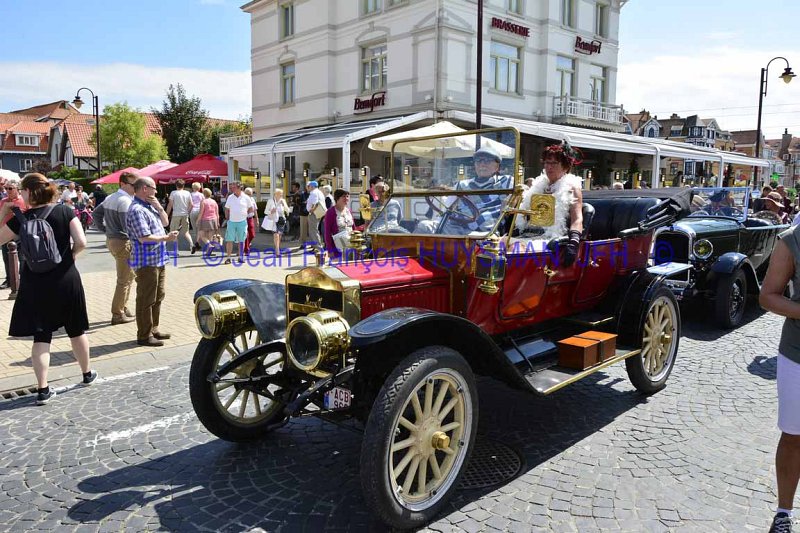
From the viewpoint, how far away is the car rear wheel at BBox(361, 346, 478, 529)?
2576 millimetres

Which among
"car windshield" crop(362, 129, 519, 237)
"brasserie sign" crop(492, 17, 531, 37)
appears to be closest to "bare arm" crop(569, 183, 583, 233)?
"car windshield" crop(362, 129, 519, 237)

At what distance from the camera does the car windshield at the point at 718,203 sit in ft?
27.0

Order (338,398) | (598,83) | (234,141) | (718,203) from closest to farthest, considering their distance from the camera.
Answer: (338,398) → (718,203) → (598,83) → (234,141)

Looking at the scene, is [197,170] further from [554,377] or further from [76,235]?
[554,377]

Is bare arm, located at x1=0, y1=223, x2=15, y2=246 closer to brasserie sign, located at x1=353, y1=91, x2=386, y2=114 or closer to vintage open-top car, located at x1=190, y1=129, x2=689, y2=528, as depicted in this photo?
vintage open-top car, located at x1=190, y1=129, x2=689, y2=528

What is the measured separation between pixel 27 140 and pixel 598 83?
199 feet

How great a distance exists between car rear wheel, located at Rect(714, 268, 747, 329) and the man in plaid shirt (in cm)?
640

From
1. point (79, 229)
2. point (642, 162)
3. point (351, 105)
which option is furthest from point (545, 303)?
point (642, 162)

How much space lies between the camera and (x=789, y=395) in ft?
8.21

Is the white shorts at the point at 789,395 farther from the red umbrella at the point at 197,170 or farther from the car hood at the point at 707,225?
the red umbrella at the point at 197,170

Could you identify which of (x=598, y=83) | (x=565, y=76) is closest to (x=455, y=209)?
(x=565, y=76)

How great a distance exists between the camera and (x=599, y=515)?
9.56ft

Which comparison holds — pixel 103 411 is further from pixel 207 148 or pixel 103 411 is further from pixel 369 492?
pixel 207 148

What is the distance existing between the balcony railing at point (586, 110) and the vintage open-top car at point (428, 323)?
18.9 m
